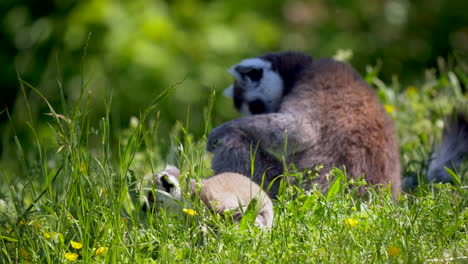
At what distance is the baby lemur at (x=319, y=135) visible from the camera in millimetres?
4039

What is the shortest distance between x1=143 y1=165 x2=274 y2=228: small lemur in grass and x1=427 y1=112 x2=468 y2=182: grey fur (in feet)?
4.91

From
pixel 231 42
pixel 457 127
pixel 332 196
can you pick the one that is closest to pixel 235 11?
pixel 231 42

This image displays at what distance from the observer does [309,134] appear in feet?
13.3

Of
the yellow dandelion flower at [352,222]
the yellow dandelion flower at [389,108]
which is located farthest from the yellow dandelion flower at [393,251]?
the yellow dandelion flower at [389,108]

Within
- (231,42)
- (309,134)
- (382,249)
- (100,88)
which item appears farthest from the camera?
(231,42)

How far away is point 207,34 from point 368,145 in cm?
476

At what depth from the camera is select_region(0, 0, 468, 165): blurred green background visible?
7.68 meters

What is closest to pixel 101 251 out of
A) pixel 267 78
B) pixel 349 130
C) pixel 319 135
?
pixel 319 135

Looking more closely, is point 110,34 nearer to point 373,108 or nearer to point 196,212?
point 373,108

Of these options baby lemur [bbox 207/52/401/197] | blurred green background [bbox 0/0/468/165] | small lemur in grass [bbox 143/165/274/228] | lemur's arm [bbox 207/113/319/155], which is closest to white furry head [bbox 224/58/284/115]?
baby lemur [bbox 207/52/401/197]

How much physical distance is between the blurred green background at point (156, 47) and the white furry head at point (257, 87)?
74.5 inches

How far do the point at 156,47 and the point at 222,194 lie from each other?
4540mm

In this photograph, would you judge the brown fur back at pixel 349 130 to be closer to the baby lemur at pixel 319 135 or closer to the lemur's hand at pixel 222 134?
the baby lemur at pixel 319 135

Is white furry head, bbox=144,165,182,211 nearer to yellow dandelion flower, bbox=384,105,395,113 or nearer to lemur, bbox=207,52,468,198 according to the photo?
lemur, bbox=207,52,468,198
